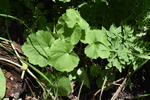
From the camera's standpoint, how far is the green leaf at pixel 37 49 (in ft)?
4.77

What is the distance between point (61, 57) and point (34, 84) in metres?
0.59

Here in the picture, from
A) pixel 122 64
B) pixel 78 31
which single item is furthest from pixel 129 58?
pixel 78 31

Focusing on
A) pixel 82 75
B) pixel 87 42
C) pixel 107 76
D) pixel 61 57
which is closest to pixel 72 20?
pixel 87 42

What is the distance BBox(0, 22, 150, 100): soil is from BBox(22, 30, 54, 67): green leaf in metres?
0.13

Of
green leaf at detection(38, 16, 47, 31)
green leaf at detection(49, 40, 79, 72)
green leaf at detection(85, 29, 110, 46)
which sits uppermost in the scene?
green leaf at detection(38, 16, 47, 31)

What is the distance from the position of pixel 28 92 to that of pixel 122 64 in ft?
3.90

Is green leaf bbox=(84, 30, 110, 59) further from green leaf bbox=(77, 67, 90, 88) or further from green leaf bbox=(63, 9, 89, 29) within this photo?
green leaf bbox=(77, 67, 90, 88)

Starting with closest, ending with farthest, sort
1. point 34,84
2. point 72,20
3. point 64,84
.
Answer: point 72,20 → point 64,84 → point 34,84

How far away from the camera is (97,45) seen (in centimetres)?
148

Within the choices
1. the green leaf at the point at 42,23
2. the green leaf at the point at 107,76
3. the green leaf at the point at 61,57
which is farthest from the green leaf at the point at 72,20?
the green leaf at the point at 107,76

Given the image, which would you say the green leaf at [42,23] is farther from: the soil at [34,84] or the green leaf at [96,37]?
the green leaf at [96,37]

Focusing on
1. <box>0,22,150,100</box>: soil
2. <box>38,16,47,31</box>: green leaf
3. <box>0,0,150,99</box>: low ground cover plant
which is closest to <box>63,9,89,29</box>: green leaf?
<box>0,0,150,99</box>: low ground cover plant

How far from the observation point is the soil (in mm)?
1527

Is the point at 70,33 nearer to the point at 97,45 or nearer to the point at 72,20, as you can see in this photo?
the point at 72,20
